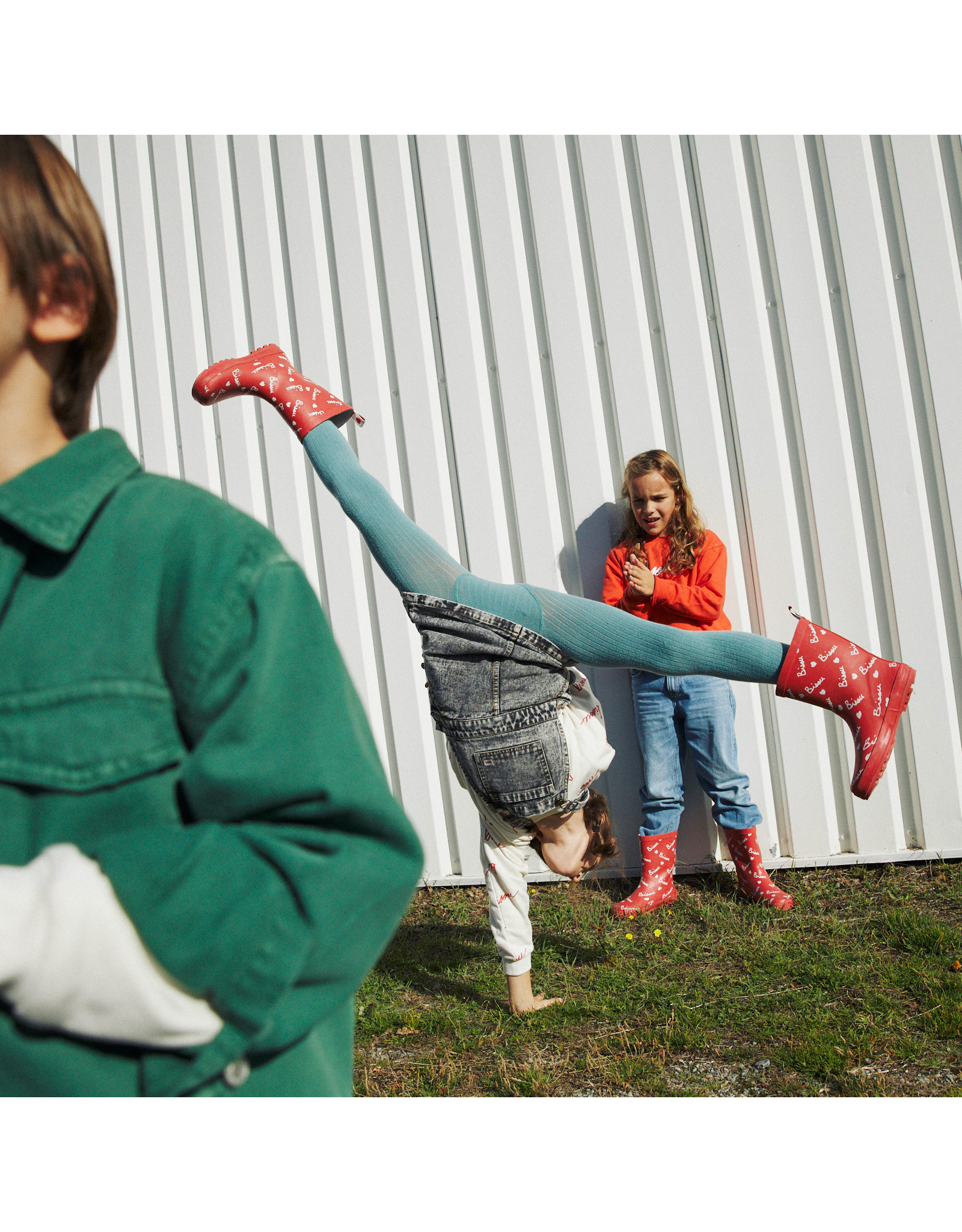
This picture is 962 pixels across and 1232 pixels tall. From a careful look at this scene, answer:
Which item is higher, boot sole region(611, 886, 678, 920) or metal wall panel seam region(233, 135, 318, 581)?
metal wall panel seam region(233, 135, 318, 581)

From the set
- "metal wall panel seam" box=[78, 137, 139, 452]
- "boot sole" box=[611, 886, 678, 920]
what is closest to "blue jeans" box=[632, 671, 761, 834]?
"boot sole" box=[611, 886, 678, 920]

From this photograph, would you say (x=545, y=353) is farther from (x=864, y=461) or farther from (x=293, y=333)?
(x=864, y=461)

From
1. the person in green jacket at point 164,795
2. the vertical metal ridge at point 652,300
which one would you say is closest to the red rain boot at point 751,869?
the vertical metal ridge at point 652,300

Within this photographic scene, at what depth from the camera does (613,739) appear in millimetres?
3508

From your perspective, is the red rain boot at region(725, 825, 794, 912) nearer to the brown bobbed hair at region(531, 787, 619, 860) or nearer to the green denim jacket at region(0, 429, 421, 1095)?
the brown bobbed hair at region(531, 787, 619, 860)

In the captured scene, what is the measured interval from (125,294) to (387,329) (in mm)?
1056

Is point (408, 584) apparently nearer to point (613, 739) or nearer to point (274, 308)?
point (613, 739)

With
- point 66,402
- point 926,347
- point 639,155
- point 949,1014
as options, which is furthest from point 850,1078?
point 639,155

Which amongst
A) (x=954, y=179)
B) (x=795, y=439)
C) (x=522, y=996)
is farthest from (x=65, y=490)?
(x=954, y=179)

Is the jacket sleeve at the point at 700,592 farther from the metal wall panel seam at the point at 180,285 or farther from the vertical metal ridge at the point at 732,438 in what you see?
the metal wall panel seam at the point at 180,285

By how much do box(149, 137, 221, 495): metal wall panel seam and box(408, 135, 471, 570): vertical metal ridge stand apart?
3.05ft

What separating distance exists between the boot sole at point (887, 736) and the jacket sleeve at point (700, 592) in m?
1.19

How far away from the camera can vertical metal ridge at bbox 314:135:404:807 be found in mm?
3557

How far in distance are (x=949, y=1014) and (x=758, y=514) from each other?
185 cm
